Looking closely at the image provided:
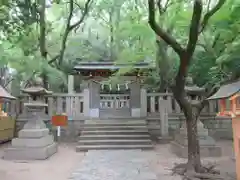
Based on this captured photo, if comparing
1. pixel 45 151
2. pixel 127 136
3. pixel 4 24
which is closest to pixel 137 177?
pixel 45 151

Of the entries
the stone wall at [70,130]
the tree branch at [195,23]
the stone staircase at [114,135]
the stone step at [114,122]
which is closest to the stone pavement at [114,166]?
the stone staircase at [114,135]

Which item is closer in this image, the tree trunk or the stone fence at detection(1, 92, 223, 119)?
the tree trunk

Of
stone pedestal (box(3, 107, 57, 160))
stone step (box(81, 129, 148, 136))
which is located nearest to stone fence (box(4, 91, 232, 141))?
stone step (box(81, 129, 148, 136))

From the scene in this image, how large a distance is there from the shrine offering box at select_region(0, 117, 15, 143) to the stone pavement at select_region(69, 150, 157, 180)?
4229mm

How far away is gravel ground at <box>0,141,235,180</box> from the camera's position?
6.59 m

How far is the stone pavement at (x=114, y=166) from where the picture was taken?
6375 mm

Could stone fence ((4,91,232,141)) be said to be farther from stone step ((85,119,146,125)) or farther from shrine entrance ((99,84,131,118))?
shrine entrance ((99,84,131,118))

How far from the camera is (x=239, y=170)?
5449mm

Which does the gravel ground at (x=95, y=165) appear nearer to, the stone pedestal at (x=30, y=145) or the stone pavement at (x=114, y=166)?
the stone pavement at (x=114, y=166)

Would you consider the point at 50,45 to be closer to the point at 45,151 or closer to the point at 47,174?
the point at 45,151

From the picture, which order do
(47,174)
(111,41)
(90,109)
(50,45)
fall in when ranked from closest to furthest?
(47,174) < (90,109) < (50,45) < (111,41)

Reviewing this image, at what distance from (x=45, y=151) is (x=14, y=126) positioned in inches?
184

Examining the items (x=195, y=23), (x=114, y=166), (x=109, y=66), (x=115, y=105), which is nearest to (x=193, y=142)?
(x=114, y=166)

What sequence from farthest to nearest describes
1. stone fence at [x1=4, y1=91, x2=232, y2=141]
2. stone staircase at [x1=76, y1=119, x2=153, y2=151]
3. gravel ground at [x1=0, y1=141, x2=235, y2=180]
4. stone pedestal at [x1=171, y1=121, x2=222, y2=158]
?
stone fence at [x1=4, y1=91, x2=232, y2=141], stone staircase at [x1=76, y1=119, x2=153, y2=151], stone pedestal at [x1=171, y1=121, x2=222, y2=158], gravel ground at [x1=0, y1=141, x2=235, y2=180]
